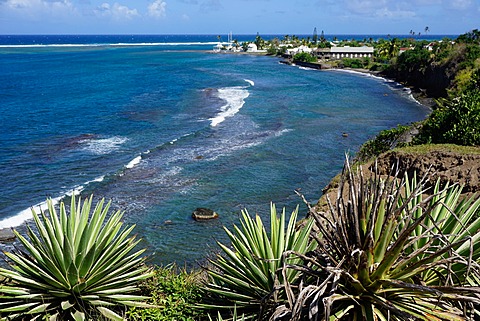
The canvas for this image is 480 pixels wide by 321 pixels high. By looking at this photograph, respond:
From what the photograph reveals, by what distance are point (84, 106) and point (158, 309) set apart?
49.4 meters

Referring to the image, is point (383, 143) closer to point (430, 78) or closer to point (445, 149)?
point (445, 149)

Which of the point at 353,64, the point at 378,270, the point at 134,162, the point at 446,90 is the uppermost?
the point at 378,270

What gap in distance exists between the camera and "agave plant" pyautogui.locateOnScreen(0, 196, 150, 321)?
236 inches

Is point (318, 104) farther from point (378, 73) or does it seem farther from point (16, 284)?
point (16, 284)

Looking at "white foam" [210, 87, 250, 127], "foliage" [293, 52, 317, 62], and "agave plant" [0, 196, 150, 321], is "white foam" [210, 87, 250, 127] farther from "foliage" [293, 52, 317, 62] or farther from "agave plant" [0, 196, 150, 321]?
"foliage" [293, 52, 317, 62]

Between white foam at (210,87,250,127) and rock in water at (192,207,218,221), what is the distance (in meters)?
20.4

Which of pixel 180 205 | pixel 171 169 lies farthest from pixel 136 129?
pixel 180 205

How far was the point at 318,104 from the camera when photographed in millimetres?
54094

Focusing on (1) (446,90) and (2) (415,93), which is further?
(2) (415,93)

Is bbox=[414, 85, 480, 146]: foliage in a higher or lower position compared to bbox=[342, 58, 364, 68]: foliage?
higher

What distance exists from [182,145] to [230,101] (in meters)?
21.3

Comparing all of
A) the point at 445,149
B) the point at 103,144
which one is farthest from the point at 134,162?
the point at 445,149

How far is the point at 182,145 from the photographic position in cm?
3522

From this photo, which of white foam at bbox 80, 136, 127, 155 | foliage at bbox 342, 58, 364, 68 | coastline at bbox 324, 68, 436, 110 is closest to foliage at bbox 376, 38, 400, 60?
foliage at bbox 342, 58, 364, 68
